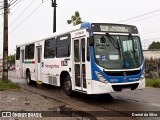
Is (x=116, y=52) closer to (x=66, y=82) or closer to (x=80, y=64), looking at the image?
(x=80, y=64)

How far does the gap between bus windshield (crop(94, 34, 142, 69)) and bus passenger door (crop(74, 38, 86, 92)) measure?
0.76 m

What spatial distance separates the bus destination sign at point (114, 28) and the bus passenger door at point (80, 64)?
71 cm

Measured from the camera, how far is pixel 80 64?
12.1m

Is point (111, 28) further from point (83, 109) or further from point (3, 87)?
point (3, 87)

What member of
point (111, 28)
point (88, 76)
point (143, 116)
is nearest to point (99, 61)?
point (88, 76)

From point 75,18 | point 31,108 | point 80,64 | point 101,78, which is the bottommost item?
point 31,108

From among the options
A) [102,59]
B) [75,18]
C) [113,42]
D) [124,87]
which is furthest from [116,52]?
[75,18]

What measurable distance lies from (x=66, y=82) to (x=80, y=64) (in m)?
1.90

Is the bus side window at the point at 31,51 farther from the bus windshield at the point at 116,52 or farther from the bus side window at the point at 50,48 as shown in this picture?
the bus windshield at the point at 116,52

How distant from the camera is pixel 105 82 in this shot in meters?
10.9

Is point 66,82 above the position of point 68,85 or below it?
above

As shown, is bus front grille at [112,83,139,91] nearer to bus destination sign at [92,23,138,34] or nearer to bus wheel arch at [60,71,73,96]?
bus destination sign at [92,23,138,34]

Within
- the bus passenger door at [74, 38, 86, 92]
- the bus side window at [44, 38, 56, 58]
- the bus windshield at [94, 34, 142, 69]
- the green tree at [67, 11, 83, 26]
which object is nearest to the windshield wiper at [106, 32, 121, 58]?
the bus windshield at [94, 34, 142, 69]

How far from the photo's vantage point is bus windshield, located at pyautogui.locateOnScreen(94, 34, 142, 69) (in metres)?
11.1
